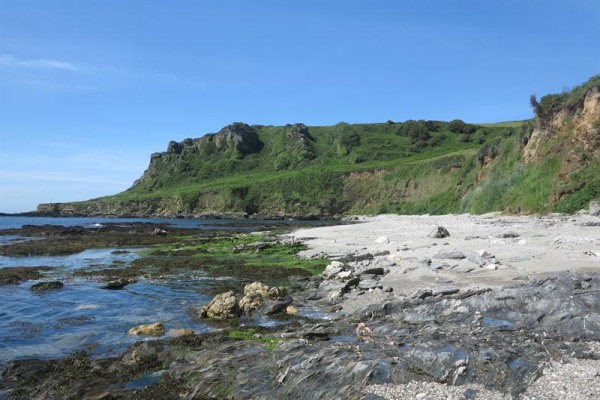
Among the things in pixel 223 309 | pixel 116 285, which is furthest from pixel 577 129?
pixel 116 285

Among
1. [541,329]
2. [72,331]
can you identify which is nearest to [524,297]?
[541,329]

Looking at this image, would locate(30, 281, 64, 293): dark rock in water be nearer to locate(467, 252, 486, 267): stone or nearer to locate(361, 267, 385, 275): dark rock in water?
locate(361, 267, 385, 275): dark rock in water

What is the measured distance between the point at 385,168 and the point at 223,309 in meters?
80.3

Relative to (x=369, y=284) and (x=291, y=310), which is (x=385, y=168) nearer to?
(x=369, y=284)

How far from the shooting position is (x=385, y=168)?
293ft

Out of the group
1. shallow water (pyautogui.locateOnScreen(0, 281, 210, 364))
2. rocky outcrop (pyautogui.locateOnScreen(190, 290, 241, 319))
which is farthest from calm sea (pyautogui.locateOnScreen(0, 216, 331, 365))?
rocky outcrop (pyautogui.locateOnScreen(190, 290, 241, 319))

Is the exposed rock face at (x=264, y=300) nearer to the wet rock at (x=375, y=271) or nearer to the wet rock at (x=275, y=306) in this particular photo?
the wet rock at (x=275, y=306)

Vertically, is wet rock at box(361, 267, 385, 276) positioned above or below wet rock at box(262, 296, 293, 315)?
above

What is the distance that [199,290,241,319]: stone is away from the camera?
12.1 metres

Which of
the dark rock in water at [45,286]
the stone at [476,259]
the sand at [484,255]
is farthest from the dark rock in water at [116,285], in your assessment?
the stone at [476,259]

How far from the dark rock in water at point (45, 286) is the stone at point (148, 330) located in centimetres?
864

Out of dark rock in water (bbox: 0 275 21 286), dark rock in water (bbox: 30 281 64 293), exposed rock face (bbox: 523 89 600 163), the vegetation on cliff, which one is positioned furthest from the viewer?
the vegetation on cliff

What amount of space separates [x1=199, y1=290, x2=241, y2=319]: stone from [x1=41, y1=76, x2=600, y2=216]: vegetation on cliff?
80.0 feet

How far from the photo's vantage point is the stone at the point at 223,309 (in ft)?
39.7
